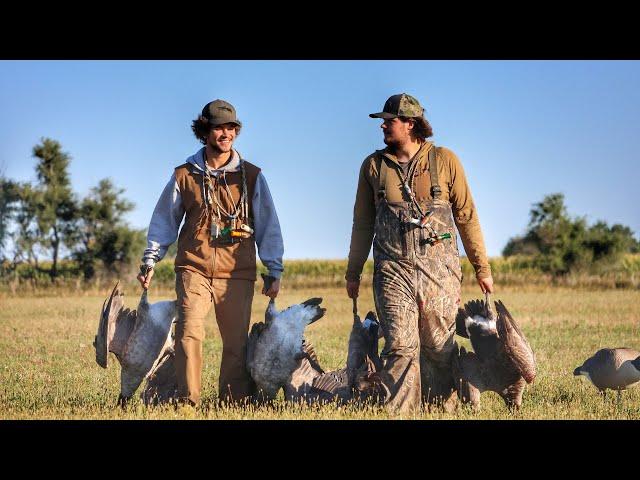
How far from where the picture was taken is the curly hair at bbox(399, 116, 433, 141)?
335 inches

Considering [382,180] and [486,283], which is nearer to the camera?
[382,180]

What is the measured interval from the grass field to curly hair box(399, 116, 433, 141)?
2.37 meters

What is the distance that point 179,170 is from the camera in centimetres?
892

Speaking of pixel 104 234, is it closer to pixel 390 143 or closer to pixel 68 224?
pixel 68 224

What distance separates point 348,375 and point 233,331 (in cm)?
109

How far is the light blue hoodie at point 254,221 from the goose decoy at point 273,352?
449 mm

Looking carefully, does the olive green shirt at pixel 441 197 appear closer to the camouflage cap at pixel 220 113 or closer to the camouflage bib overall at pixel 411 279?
the camouflage bib overall at pixel 411 279

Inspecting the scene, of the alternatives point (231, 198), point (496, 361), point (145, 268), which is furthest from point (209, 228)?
point (496, 361)

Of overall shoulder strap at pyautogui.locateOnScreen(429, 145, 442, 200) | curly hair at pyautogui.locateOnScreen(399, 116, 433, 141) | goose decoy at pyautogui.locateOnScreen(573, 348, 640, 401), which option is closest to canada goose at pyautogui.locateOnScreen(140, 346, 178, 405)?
overall shoulder strap at pyautogui.locateOnScreen(429, 145, 442, 200)

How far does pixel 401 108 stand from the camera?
8414 mm

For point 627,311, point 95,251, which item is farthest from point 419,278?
point 95,251

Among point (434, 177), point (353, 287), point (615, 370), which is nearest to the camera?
point (434, 177)

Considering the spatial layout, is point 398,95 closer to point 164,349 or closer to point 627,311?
point 164,349

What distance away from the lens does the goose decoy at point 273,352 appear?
8.81 meters
